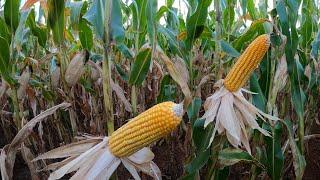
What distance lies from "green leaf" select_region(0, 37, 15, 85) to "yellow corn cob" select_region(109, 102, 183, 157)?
3.26 feet

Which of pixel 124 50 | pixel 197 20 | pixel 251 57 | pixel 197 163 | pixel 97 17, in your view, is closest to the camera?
pixel 251 57

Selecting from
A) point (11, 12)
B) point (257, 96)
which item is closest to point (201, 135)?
point (257, 96)

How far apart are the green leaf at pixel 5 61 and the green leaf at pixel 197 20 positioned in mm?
958

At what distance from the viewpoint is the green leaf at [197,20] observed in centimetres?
215

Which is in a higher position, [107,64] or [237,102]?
[107,64]

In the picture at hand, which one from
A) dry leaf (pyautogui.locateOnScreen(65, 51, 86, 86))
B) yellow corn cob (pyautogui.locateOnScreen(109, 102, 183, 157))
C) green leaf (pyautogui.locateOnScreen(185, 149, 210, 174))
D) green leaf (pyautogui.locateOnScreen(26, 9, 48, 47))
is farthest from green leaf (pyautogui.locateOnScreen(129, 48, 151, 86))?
green leaf (pyautogui.locateOnScreen(26, 9, 48, 47))

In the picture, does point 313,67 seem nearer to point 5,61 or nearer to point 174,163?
point 174,163

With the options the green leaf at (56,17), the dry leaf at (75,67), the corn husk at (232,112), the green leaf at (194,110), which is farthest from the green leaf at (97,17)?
the green leaf at (194,110)

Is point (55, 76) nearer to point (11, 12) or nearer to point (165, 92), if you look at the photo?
point (11, 12)

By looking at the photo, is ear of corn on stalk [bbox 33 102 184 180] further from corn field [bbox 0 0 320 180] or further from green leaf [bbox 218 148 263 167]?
green leaf [bbox 218 148 263 167]

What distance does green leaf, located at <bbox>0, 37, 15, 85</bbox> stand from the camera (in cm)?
203

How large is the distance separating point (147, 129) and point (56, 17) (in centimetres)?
92

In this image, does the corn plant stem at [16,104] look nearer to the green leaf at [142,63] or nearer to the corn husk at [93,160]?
the green leaf at [142,63]

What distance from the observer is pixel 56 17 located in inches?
73.4
